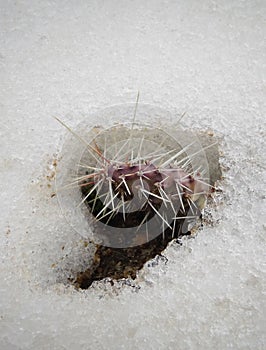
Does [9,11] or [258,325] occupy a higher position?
[9,11]

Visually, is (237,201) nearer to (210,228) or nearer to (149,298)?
(210,228)

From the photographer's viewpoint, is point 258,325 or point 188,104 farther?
point 188,104

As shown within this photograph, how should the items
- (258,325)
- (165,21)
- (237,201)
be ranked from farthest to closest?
(165,21), (237,201), (258,325)

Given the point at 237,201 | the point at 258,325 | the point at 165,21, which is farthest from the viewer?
the point at 165,21

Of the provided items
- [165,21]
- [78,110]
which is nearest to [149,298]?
[78,110]

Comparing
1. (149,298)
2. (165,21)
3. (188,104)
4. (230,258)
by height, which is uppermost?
(165,21)

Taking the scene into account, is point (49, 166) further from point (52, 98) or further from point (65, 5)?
point (65, 5)
